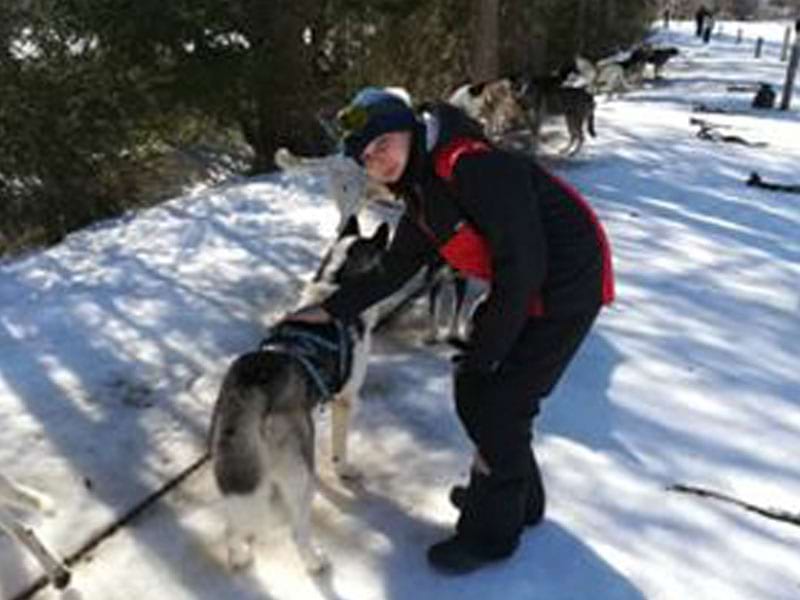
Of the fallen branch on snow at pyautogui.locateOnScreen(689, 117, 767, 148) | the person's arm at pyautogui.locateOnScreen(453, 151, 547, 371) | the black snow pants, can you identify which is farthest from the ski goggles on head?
the fallen branch on snow at pyautogui.locateOnScreen(689, 117, 767, 148)

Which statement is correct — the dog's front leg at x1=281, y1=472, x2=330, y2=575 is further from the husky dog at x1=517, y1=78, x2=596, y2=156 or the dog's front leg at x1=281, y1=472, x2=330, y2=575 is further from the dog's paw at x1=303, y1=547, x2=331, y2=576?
the husky dog at x1=517, y1=78, x2=596, y2=156

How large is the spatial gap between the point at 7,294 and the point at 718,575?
16.2ft

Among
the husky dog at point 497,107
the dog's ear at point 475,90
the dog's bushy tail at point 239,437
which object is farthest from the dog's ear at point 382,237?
the husky dog at point 497,107

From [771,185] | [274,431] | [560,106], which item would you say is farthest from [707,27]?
[274,431]

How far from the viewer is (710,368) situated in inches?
254

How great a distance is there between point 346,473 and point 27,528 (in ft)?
4.52

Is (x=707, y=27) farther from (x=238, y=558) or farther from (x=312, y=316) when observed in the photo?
(x=238, y=558)

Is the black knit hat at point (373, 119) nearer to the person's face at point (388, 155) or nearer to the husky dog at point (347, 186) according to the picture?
the person's face at point (388, 155)

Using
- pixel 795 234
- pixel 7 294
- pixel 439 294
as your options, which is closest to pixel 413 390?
pixel 439 294

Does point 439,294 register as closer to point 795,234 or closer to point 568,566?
point 568,566

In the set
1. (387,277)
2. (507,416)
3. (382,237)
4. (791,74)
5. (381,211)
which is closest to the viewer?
(507,416)

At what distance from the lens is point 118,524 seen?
449 cm

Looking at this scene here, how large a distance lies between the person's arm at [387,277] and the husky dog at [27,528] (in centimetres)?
126

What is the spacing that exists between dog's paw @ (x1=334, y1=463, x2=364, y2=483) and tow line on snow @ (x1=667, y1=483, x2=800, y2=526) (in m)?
1.34
